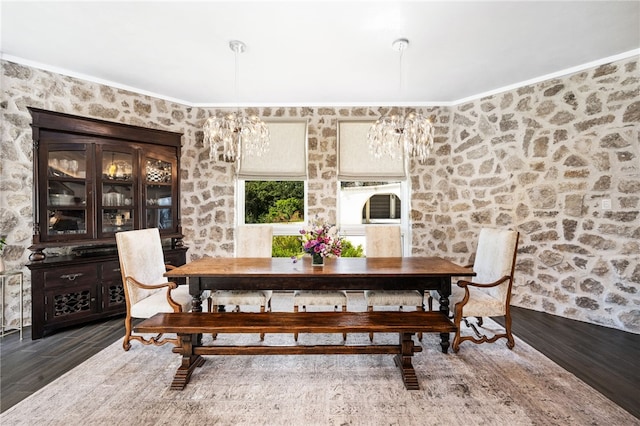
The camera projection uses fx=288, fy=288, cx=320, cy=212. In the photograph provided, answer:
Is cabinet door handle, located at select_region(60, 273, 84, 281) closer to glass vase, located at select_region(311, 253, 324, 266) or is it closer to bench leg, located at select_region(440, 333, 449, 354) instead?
glass vase, located at select_region(311, 253, 324, 266)

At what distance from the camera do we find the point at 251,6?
230 cm

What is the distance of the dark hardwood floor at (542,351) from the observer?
2.05 meters

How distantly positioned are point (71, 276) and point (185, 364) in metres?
1.81

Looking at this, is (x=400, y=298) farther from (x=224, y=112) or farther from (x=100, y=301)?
(x=224, y=112)

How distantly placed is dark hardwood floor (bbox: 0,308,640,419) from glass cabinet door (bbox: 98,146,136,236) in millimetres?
1106

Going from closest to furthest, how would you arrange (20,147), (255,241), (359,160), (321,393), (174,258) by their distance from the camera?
(321,393), (20,147), (255,241), (174,258), (359,160)

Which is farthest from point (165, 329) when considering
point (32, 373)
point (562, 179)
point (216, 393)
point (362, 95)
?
point (562, 179)

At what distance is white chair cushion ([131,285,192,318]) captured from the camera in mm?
2537

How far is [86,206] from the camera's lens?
3195 millimetres

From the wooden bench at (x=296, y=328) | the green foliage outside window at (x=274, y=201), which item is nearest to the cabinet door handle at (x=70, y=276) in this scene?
the wooden bench at (x=296, y=328)

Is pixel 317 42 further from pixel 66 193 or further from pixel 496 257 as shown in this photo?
pixel 66 193

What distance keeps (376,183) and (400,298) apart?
213cm

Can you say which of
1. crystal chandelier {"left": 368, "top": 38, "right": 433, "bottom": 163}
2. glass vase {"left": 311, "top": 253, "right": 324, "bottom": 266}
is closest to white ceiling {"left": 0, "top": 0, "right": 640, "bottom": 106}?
crystal chandelier {"left": 368, "top": 38, "right": 433, "bottom": 163}

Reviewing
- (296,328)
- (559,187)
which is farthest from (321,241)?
(559,187)
